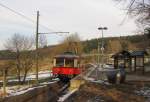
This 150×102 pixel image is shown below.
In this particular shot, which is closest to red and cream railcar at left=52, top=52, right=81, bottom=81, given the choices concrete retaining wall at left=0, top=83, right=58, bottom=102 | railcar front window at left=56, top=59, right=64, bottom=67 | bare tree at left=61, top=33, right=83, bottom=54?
railcar front window at left=56, top=59, right=64, bottom=67

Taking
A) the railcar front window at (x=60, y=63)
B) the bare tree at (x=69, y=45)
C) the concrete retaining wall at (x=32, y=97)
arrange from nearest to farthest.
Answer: the concrete retaining wall at (x=32, y=97) < the railcar front window at (x=60, y=63) < the bare tree at (x=69, y=45)

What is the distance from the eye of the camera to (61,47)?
4434 inches

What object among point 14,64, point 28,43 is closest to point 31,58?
point 14,64

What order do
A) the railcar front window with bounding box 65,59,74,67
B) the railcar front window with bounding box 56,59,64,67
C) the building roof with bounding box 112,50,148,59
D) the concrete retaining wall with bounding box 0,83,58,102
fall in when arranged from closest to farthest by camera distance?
the concrete retaining wall with bounding box 0,83,58,102 < the railcar front window with bounding box 65,59,74,67 < the railcar front window with bounding box 56,59,64,67 < the building roof with bounding box 112,50,148,59

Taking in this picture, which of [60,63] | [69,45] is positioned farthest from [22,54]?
[69,45]

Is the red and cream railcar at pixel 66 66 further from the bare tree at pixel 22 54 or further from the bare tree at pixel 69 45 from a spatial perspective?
the bare tree at pixel 69 45

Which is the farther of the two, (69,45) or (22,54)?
(69,45)

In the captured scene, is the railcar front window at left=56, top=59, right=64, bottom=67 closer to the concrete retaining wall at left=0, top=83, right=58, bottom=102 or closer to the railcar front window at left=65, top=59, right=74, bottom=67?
the railcar front window at left=65, top=59, right=74, bottom=67

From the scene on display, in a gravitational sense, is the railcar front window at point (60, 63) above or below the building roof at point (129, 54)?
below

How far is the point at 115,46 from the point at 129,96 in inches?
4391

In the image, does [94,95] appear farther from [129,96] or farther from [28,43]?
[28,43]

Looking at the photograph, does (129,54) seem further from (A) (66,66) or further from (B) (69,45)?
(B) (69,45)

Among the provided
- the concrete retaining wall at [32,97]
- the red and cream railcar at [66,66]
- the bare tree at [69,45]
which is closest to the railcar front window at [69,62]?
the red and cream railcar at [66,66]

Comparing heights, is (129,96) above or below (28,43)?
below
